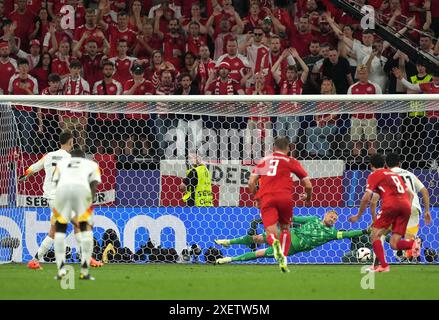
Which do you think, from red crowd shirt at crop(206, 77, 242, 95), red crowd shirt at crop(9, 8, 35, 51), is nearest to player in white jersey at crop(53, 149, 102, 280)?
red crowd shirt at crop(206, 77, 242, 95)

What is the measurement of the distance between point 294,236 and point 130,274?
295 cm

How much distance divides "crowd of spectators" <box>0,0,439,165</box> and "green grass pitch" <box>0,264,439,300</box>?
261cm

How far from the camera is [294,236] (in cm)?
1606

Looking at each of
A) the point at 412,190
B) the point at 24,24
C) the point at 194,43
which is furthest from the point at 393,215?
the point at 24,24

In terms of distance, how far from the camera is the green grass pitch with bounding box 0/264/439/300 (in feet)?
37.6

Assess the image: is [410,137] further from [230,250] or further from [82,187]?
[82,187]

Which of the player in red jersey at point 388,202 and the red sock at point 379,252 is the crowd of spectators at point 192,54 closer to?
the player in red jersey at point 388,202

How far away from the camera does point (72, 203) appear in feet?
40.5

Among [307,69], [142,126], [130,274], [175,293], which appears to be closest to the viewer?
[175,293]

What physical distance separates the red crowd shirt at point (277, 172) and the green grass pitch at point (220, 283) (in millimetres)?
1100

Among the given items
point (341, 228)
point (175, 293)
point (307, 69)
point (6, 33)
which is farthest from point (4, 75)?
point (175, 293)

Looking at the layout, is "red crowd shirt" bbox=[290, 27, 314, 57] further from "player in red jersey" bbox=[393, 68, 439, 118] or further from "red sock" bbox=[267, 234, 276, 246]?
"red sock" bbox=[267, 234, 276, 246]

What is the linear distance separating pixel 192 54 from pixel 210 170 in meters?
3.34

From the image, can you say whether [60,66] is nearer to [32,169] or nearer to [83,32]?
[83,32]
